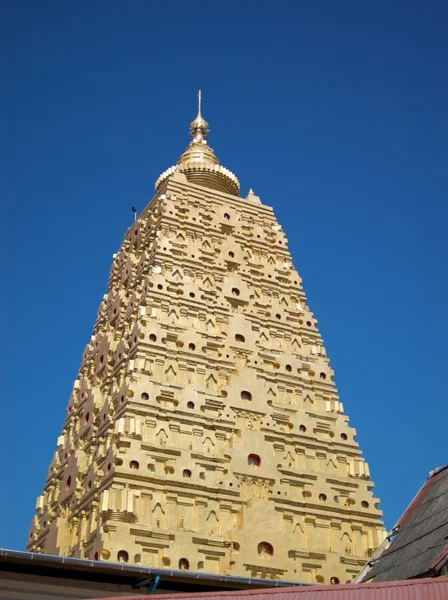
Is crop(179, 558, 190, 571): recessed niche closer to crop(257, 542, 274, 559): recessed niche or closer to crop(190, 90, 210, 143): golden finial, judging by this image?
crop(257, 542, 274, 559): recessed niche

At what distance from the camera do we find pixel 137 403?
29125 mm

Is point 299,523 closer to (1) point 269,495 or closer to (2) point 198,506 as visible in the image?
(1) point 269,495

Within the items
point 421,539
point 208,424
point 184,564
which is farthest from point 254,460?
point 421,539

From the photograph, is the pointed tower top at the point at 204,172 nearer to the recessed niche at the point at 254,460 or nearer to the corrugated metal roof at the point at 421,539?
the recessed niche at the point at 254,460

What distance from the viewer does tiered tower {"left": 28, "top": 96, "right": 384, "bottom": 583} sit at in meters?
27.5

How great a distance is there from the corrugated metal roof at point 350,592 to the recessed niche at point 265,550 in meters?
14.8

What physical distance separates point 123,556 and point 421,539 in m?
11.6

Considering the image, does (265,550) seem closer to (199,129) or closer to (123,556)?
(123,556)

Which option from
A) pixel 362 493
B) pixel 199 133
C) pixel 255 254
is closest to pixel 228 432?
pixel 362 493

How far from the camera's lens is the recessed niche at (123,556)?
84.0ft

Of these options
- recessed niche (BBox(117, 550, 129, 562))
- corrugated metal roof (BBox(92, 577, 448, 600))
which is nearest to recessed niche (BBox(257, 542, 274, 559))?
recessed niche (BBox(117, 550, 129, 562))

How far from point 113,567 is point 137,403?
12.1m

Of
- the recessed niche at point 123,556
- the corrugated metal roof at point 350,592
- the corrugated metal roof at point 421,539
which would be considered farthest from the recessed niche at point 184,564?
the corrugated metal roof at point 350,592

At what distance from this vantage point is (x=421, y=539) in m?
16.5
